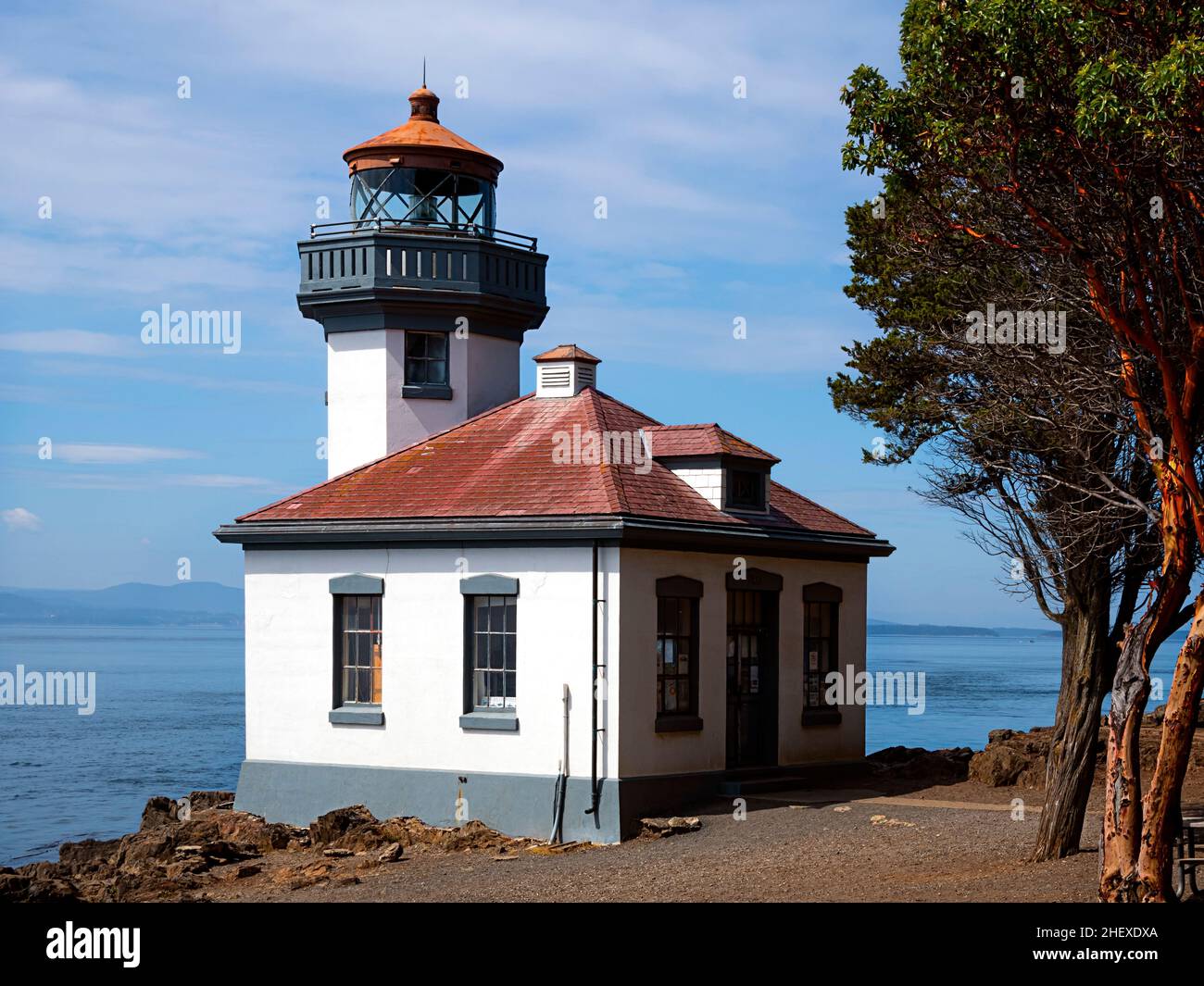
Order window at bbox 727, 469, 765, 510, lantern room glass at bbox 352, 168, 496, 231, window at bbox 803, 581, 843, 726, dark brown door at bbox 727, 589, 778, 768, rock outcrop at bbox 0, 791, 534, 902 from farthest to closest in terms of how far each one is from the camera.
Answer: lantern room glass at bbox 352, 168, 496, 231 → window at bbox 803, 581, 843, 726 → window at bbox 727, 469, 765, 510 → dark brown door at bbox 727, 589, 778, 768 → rock outcrop at bbox 0, 791, 534, 902

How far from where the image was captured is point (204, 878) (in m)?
19.3

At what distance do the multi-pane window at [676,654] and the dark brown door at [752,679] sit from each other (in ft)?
3.82

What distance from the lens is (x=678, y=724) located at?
69.4 feet

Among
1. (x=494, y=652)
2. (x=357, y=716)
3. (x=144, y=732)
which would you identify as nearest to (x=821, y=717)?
(x=494, y=652)


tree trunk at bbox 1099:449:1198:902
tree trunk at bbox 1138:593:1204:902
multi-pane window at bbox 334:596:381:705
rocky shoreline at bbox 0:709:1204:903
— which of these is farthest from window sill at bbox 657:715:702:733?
tree trunk at bbox 1138:593:1204:902

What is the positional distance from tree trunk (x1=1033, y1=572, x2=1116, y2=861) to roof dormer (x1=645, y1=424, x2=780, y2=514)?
643 cm

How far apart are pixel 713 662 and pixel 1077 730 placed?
6460mm

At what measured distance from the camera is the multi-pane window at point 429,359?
86.8 feet

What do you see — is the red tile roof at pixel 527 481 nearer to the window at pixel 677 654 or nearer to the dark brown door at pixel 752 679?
the window at pixel 677 654

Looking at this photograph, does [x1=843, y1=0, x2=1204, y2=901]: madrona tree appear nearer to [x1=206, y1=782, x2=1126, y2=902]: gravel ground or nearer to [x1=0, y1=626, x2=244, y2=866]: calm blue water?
[x1=206, y1=782, x2=1126, y2=902]: gravel ground

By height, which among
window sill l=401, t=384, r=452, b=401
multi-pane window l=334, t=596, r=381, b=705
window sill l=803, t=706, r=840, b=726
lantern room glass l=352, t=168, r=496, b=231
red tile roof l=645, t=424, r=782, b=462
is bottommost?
window sill l=803, t=706, r=840, b=726

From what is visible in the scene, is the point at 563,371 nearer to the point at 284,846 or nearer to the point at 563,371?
the point at 563,371

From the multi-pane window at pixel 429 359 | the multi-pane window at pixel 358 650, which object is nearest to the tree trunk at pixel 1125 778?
the multi-pane window at pixel 358 650

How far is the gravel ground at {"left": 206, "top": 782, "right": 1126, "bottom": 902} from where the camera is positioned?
15211mm
